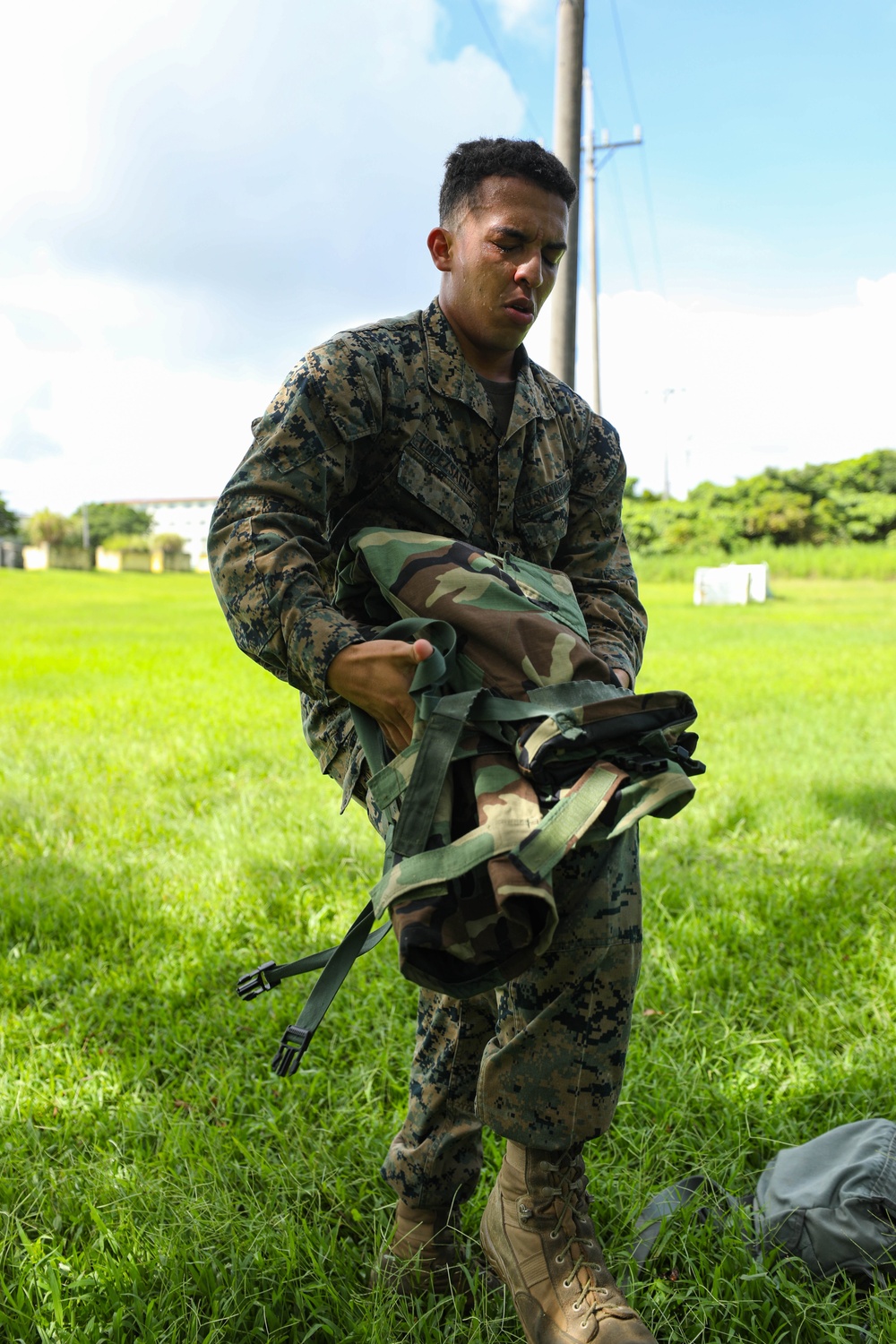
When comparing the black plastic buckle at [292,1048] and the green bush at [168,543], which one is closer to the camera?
the black plastic buckle at [292,1048]

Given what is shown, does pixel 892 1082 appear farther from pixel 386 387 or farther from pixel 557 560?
pixel 386 387

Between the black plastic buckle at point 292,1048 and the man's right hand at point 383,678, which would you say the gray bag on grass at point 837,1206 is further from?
the man's right hand at point 383,678

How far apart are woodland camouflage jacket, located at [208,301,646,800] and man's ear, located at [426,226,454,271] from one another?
0.29 feet

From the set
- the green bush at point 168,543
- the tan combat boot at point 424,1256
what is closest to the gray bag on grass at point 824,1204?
the tan combat boot at point 424,1256

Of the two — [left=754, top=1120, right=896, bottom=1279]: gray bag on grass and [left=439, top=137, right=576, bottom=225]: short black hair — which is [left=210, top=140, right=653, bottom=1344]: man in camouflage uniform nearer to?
[left=439, top=137, right=576, bottom=225]: short black hair

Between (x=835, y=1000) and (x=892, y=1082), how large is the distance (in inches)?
17.2

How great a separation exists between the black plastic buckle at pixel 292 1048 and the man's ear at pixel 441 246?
1.51 m

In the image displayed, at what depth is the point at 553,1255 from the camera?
176 cm

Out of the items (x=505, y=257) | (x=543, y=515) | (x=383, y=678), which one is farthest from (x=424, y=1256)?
(x=505, y=257)

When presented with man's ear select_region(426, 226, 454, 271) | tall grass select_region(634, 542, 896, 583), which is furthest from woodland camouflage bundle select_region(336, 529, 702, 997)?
tall grass select_region(634, 542, 896, 583)

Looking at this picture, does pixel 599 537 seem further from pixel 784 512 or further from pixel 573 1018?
pixel 784 512

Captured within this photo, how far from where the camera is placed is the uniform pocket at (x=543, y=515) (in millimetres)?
2123

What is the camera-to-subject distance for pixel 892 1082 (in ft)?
8.43

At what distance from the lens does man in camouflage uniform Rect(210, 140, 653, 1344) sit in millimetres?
1691
